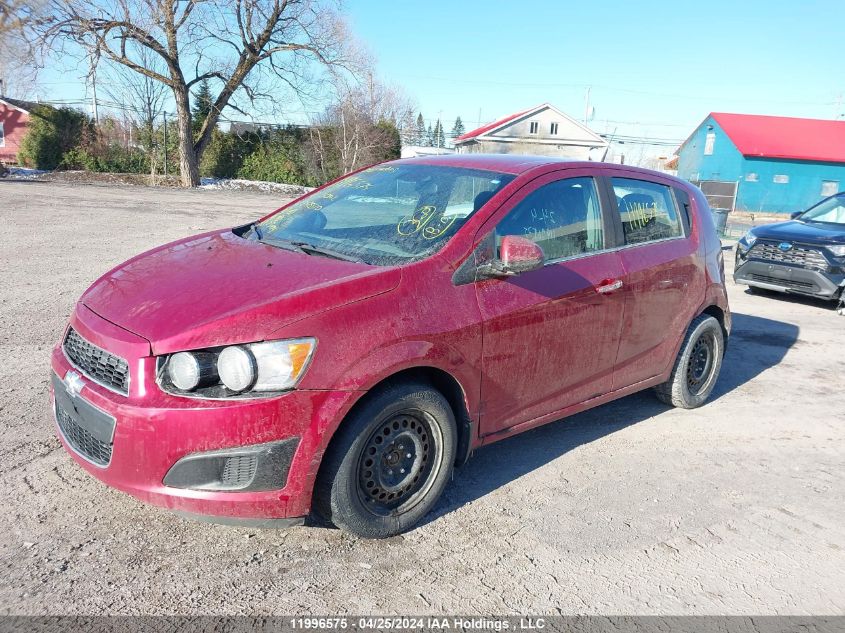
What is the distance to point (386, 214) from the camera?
13.0 ft

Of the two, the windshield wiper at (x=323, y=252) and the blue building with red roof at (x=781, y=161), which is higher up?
the blue building with red roof at (x=781, y=161)

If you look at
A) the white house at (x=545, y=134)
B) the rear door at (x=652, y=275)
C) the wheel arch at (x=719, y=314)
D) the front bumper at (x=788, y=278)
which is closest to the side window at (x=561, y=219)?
the rear door at (x=652, y=275)

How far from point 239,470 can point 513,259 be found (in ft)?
5.46

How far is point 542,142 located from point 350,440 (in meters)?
58.6

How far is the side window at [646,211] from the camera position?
4480 mm

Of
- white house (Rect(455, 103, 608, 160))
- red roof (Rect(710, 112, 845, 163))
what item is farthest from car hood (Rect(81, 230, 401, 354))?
white house (Rect(455, 103, 608, 160))

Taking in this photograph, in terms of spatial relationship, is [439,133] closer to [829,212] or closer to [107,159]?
[107,159]

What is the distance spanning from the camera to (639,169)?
4.82 m

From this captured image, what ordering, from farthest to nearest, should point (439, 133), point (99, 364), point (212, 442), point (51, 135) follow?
1. point (439, 133)
2. point (51, 135)
3. point (99, 364)
4. point (212, 442)

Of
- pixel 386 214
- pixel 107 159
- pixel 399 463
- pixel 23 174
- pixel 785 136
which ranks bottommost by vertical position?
pixel 399 463

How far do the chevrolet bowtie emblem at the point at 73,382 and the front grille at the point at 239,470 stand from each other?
79 centimetres

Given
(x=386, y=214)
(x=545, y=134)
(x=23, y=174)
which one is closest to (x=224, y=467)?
(x=386, y=214)

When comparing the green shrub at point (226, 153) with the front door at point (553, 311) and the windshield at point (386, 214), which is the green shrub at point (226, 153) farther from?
the front door at point (553, 311)

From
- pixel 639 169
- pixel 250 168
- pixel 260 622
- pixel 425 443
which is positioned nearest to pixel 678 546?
pixel 425 443
